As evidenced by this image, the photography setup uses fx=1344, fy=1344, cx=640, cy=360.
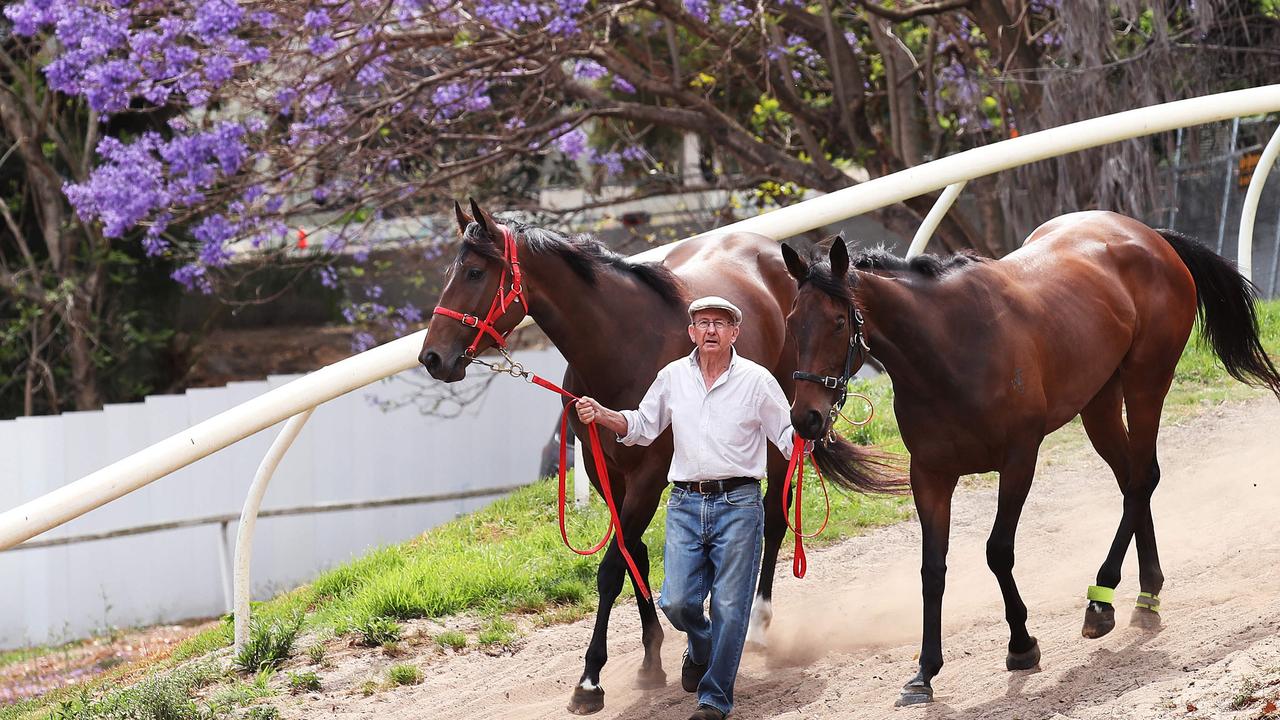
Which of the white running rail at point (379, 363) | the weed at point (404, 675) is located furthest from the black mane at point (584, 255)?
the weed at point (404, 675)

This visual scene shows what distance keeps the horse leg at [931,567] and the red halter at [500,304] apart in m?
1.58

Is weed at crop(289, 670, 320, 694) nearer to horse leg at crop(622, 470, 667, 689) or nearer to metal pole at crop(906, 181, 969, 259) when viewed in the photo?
horse leg at crop(622, 470, 667, 689)

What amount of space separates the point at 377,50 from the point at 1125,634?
8188mm

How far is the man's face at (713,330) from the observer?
4.71m

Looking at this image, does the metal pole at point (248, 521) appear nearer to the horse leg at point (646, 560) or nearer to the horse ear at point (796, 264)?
the horse leg at point (646, 560)

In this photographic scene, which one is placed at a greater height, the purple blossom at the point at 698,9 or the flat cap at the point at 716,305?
the purple blossom at the point at 698,9

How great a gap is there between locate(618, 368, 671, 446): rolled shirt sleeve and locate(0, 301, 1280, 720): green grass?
1.66 meters

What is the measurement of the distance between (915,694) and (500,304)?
200cm

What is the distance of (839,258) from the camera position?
442 cm

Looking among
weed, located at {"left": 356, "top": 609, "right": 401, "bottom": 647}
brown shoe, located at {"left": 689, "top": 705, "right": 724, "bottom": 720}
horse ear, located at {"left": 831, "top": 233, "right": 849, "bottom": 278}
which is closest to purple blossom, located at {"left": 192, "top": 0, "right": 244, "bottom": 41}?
weed, located at {"left": 356, "top": 609, "right": 401, "bottom": 647}

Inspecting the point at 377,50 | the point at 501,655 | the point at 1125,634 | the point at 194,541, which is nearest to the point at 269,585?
the point at 194,541

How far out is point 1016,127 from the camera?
451 inches

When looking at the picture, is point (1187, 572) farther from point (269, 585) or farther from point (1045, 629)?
point (269, 585)

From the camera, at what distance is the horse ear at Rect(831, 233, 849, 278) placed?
4352 mm
